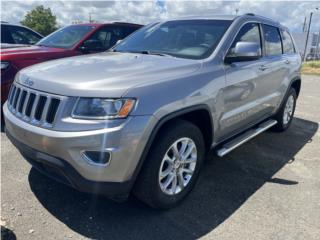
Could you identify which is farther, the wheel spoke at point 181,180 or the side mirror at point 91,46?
the side mirror at point 91,46

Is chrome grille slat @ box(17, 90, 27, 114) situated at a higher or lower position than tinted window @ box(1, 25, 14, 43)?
higher

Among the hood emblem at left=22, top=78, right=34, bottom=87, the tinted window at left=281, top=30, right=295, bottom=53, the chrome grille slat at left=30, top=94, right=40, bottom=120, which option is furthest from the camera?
the tinted window at left=281, top=30, right=295, bottom=53

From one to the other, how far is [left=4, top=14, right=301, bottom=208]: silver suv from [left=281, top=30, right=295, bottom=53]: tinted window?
4.35 ft

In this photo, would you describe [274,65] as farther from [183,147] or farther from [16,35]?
[16,35]

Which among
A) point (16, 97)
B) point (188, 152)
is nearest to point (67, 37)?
point (16, 97)

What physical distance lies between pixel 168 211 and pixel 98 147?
43.2 inches

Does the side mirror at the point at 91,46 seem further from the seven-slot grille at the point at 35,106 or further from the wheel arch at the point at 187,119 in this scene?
the wheel arch at the point at 187,119

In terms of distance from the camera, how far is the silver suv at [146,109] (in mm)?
2566

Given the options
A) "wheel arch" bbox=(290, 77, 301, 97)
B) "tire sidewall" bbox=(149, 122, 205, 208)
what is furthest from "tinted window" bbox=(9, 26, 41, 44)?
"tire sidewall" bbox=(149, 122, 205, 208)

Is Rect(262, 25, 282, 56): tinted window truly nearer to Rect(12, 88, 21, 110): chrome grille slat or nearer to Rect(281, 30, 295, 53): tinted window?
Rect(281, 30, 295, 53): tinted window

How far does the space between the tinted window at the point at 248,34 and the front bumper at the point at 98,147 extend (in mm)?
1785

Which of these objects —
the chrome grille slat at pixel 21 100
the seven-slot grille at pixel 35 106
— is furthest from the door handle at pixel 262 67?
the chrome grille slat at pixel 21 100

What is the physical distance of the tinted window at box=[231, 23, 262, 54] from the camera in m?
3.93

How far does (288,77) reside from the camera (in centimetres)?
545
